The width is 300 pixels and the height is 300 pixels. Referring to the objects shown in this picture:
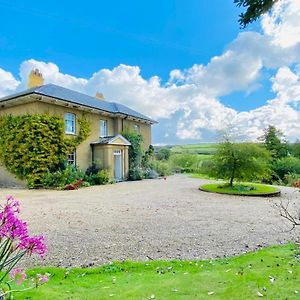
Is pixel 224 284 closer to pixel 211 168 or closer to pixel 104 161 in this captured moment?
pixel 211 168

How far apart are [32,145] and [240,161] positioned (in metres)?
13.0

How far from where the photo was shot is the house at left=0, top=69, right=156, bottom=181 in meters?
18.7

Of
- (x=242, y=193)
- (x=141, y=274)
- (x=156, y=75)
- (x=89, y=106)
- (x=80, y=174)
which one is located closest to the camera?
(x=141, y=274)

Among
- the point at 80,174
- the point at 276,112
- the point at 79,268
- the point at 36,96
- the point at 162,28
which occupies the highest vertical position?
the point at 162,28

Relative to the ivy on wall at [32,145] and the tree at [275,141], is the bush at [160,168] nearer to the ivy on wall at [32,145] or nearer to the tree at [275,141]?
the ivy on wall at [32,145]

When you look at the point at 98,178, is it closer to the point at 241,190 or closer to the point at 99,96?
the point at 241,190

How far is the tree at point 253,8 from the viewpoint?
150 inches

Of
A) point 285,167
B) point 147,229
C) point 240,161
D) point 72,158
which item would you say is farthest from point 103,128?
point 285,167

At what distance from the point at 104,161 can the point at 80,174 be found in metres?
2.81

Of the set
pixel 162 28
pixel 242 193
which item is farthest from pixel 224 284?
pixel 162 28

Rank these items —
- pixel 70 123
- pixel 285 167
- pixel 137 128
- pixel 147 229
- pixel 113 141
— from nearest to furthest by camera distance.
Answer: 1. pixel 147 229
2. pixel 70 123
3. pixel 113 141
4. pixel 285 167
5. pixel 137 128

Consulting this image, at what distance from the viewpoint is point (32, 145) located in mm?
17969

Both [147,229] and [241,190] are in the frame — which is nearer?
[147,229]

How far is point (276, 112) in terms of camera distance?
56.7 feet
